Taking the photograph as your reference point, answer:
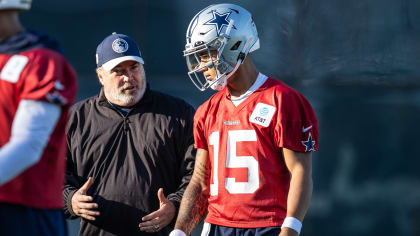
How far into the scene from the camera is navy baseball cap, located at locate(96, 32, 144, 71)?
5117 mm

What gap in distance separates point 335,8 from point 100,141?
2.81 metres

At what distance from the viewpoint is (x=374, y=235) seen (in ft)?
23.0

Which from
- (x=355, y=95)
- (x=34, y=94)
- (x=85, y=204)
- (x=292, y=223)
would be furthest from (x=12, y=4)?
(x=355, y=95)

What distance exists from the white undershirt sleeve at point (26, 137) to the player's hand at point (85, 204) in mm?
1762

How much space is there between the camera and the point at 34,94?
3.05 meters

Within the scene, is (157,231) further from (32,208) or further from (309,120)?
(32,208)

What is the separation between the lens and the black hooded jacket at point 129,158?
16.2 ft

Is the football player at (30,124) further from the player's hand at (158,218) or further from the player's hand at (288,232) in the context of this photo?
the player's hand at (158,218)

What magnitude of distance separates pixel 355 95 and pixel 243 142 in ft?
10.4

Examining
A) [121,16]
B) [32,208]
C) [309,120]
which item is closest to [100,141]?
[309,120]

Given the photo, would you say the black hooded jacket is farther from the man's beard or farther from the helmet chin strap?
the helmet chin strap

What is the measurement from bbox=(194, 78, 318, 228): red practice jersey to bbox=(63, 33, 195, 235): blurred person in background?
0.71 metres

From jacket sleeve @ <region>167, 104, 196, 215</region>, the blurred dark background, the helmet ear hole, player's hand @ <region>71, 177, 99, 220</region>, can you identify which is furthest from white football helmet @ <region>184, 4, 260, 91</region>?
the blurred dark background

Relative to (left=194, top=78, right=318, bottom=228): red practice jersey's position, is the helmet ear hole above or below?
above
